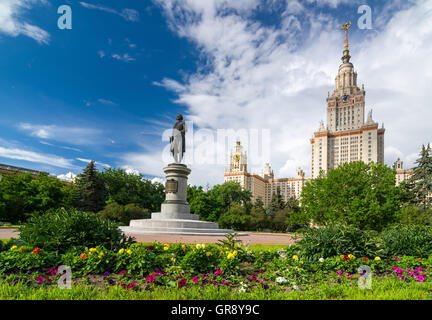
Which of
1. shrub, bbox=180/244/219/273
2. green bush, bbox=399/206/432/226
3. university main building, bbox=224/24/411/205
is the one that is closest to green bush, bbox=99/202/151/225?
shrub, bbox=180/244/219/273

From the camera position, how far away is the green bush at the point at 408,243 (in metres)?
6.69

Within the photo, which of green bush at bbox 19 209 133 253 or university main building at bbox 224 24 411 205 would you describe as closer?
green bush at bbox 19 209 133 253

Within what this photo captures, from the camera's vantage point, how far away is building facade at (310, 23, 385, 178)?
11319 centimetres

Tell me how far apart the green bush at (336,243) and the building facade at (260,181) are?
126 meters

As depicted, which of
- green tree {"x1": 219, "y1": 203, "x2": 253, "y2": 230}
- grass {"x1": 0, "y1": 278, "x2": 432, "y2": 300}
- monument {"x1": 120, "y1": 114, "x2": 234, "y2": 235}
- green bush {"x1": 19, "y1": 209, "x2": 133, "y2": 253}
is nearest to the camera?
grass {"x1": 0, "y1": 278, "x2": 432, "y2": 300}

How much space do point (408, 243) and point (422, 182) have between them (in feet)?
127

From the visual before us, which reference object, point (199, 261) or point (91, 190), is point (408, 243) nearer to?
point (199, 261)

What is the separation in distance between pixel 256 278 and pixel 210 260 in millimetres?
998

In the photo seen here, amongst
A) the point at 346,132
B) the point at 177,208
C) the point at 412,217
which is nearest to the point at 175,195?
the point at 177,208

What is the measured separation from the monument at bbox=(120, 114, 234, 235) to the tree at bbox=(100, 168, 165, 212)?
2006 centimetres

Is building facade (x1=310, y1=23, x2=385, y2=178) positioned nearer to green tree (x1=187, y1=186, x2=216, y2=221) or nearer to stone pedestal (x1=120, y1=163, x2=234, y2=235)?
green tree (x1=187, y1=186, x2=216, y2=221)

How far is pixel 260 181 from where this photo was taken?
480ft

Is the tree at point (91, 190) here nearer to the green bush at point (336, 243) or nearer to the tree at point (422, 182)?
the green bush at point (336, 243)
